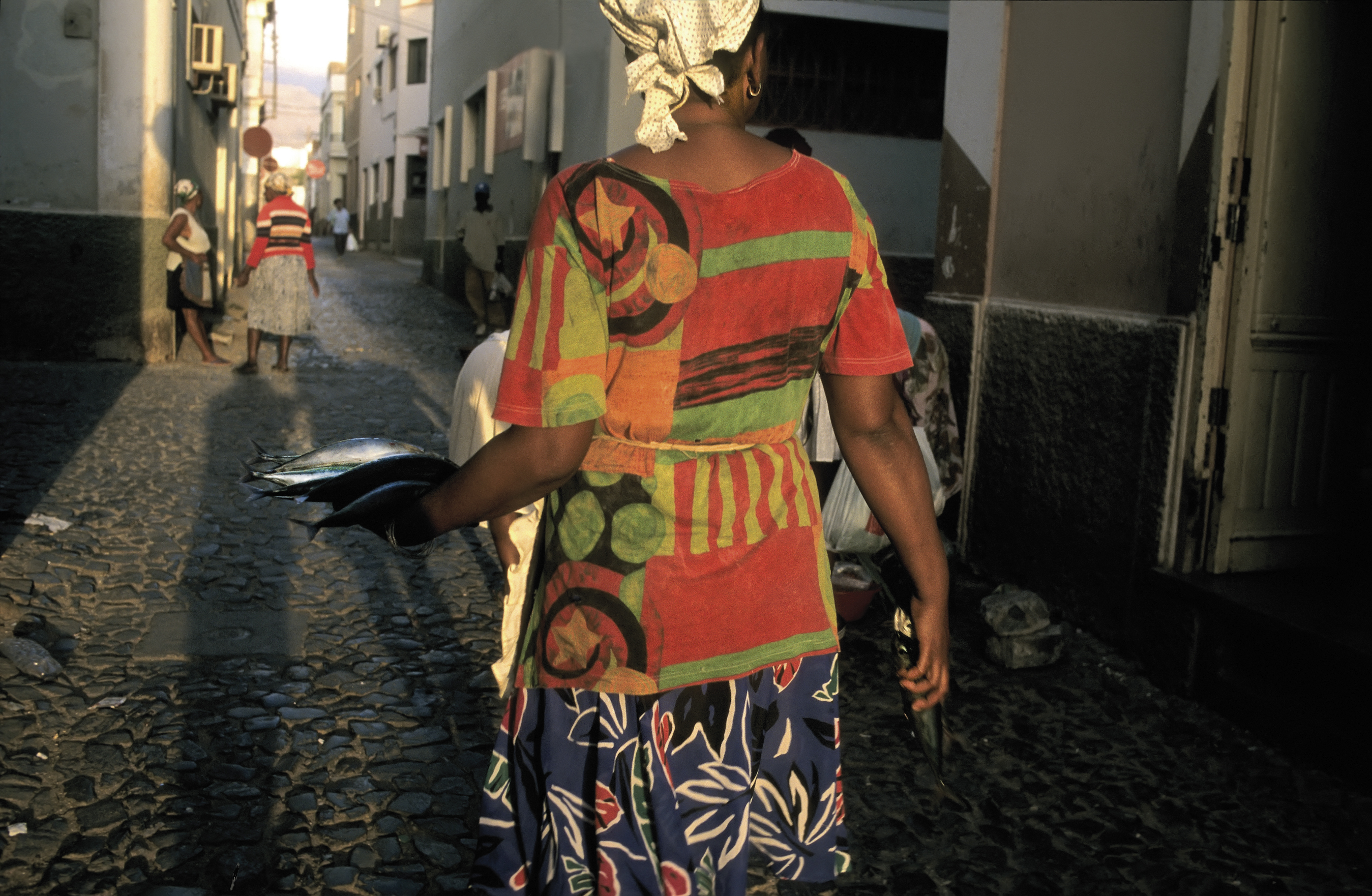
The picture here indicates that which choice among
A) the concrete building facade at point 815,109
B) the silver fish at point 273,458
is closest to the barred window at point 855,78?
the concrete building facade at point 815,109

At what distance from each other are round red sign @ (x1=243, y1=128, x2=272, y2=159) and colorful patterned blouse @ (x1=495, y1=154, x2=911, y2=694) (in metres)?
20.0

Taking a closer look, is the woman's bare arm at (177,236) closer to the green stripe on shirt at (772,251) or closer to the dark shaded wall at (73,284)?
the dark shaded wall at (73,284)

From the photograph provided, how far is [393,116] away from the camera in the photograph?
1464 inches

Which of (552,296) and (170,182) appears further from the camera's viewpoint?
(170,182)

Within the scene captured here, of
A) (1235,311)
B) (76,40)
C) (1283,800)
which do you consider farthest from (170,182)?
(1283,800)

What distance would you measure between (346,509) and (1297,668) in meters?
3.28

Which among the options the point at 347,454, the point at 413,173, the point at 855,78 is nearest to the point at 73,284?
the point at 855,78

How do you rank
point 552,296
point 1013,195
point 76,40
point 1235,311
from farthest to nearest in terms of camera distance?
point 76,40, point 1013,195, point 1235,311, point 552,296

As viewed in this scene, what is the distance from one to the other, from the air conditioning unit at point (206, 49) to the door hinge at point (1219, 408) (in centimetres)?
1312

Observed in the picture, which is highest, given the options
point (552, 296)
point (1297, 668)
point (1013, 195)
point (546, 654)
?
point (1013, 195)

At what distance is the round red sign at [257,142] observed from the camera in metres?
20.2

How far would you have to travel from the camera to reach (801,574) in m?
1.79

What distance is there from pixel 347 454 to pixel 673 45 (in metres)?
0.81

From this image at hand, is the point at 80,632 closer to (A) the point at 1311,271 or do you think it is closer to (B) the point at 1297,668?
(B) the point at 1297,668
